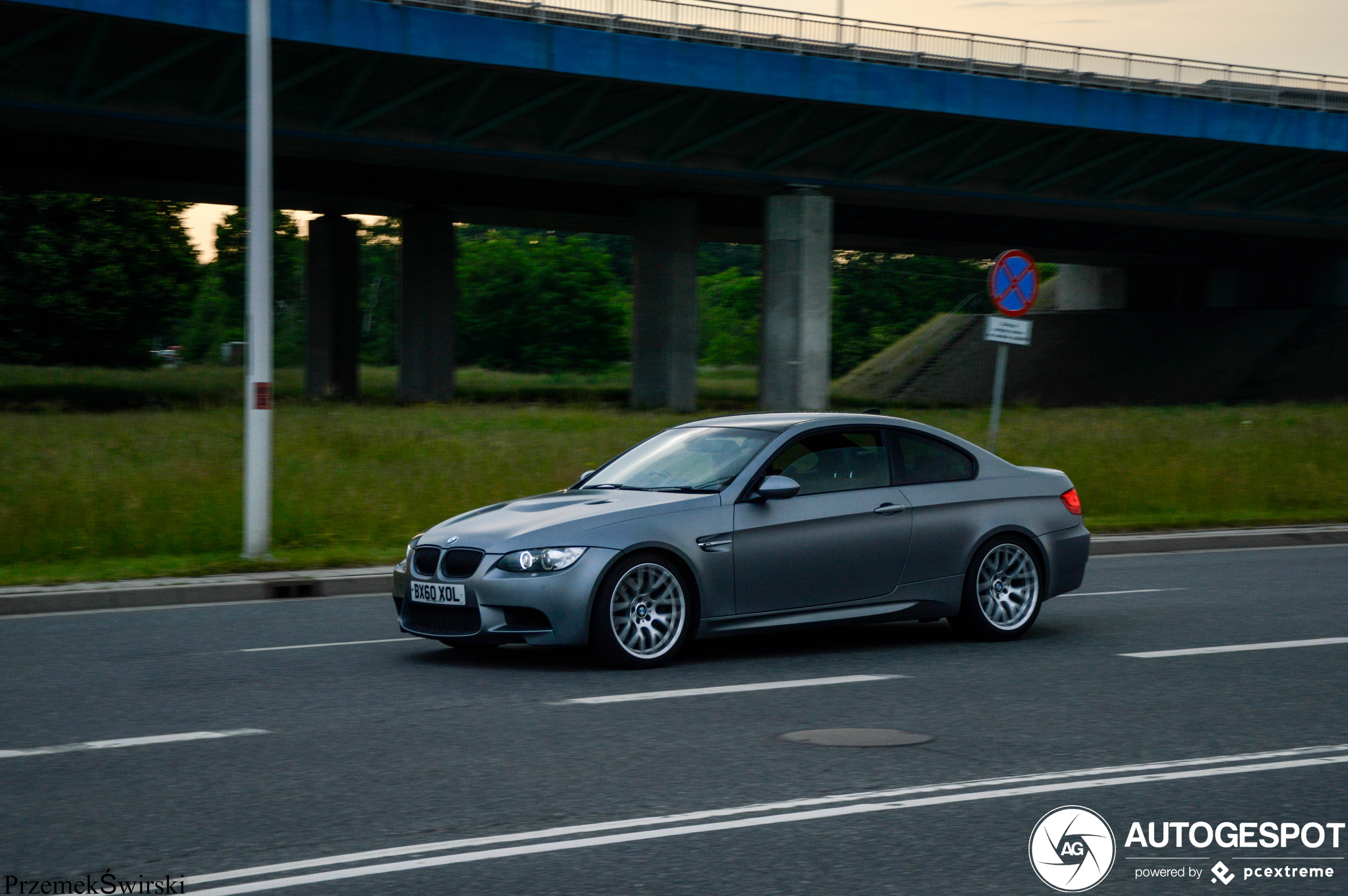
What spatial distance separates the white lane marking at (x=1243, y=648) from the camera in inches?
362

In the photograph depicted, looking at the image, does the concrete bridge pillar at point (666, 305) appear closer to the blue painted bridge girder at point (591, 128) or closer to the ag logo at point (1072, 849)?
the blue painted bridge girder at point (591, 128)

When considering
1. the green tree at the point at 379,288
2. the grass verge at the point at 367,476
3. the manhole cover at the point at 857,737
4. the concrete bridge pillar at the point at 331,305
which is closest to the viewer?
the manhole cover at the point at 857,737

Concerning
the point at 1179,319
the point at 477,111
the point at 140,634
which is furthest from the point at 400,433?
the point at 1179,319

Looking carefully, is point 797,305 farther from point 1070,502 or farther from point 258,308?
point 1070,502

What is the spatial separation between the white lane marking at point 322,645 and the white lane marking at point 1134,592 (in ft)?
17.7

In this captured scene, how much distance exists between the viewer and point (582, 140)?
38531 millimetres

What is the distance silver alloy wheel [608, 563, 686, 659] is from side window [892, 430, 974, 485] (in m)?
1.88

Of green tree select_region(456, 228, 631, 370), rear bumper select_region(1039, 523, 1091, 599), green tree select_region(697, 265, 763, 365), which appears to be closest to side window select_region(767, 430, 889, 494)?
rear bumper select_region(1039, 523, 1091, 599)

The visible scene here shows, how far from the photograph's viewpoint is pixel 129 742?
6680 millimetres

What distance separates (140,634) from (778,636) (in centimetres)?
436

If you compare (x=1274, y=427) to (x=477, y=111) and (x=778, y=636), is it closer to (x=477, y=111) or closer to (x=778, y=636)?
(x=477, y=111)

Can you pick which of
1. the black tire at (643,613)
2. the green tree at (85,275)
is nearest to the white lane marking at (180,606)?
the black tire at (643,613)

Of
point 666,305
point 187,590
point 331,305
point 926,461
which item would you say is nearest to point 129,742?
point 926,461

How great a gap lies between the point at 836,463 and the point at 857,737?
297 cm
